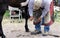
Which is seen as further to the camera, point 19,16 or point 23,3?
point 19,16

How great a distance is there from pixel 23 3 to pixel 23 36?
951 millimetres

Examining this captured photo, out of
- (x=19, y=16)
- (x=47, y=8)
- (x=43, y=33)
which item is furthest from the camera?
(x=19, y=16)

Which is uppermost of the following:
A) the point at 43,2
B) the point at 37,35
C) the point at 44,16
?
the point at 43,2

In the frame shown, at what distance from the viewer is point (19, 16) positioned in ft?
34.8

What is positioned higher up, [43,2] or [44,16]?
[43,2]

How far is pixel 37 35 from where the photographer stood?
6.75 meters

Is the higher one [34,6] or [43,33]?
[34,6]

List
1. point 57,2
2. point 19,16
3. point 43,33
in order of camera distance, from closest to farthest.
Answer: point 43,33 → point 19,16 → point 57,2

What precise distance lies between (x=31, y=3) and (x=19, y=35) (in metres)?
0.97

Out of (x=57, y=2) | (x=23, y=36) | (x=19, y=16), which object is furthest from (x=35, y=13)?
(x=57, y=2)

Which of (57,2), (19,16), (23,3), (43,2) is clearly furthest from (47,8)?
(57,2)

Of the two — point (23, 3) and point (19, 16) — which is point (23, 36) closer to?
point (23, 3)

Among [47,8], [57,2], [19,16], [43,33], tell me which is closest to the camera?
[47,8]

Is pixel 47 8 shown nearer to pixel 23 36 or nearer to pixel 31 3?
pixel 31 3
